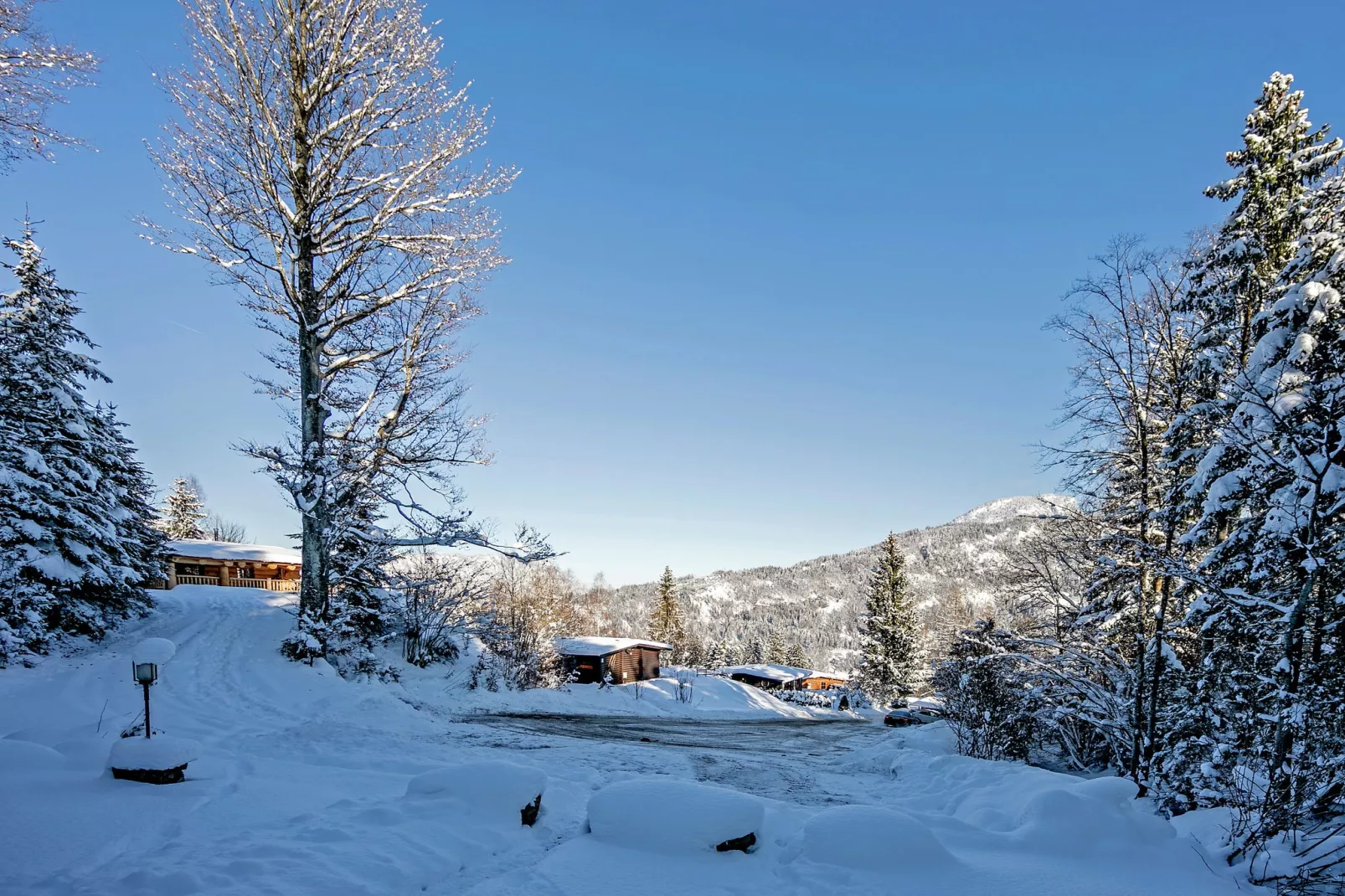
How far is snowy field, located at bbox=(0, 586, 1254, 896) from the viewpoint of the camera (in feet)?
12.9

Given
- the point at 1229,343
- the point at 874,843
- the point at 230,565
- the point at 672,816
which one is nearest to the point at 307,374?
the point at 672,816

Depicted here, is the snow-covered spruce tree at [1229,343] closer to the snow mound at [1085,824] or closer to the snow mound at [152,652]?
the snow mound at [1085,824]

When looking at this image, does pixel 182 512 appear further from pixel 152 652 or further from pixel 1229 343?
pixel 1229 343

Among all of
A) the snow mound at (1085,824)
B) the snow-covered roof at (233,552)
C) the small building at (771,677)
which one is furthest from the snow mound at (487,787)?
the small building at (771,677)

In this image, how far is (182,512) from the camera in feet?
136

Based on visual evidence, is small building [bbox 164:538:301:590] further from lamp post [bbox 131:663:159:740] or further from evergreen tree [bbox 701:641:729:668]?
evergreen tree [bbox 701:641:729:668]

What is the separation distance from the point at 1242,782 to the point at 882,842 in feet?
14.6

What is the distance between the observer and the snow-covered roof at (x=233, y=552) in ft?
107

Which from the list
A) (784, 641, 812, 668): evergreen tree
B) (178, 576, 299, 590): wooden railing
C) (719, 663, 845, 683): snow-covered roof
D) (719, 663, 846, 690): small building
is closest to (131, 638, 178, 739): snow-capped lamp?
(178, 576, 299, 590): wooden railing

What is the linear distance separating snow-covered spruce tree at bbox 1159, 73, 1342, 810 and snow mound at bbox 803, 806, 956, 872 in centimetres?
502

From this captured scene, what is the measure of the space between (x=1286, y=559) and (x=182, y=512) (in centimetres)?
5295

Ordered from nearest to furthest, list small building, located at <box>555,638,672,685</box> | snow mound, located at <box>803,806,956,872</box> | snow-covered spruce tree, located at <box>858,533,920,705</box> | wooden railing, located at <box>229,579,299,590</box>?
snow mound, located at <box>803,806,956,872</box>, wooden railing, located at <box>229,579,299,590</box>, small building, located at <box>555,638,672,685</box>, snow-covered spruce tree, located at <box>858,533,920,705</box>

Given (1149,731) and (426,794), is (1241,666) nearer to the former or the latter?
(1149,731)

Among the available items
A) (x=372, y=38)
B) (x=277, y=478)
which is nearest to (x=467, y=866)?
(x=277, y=478)
